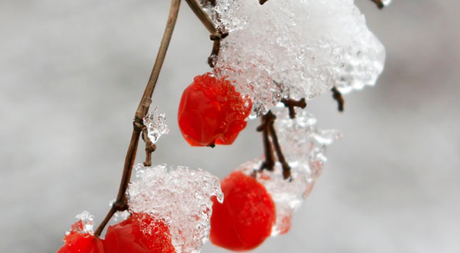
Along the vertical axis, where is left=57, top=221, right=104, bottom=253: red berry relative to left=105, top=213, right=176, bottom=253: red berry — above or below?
above

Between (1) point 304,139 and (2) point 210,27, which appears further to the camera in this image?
(1) point 304,139

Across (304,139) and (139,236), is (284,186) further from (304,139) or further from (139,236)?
(139,236)

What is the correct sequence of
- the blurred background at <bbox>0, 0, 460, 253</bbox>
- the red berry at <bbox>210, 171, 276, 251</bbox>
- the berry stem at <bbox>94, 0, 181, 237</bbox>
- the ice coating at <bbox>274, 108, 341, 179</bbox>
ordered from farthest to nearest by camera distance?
the blurred background at <bbox>0, 0, 460, 253</bbox>, the ice coating at <bbox>274, 108, 341, 179</bbox>, the red berry at <bbox>210, 171, 276, 251</bbox>, the berry stem at <bbox>94, 0, 181, 237</bbox>

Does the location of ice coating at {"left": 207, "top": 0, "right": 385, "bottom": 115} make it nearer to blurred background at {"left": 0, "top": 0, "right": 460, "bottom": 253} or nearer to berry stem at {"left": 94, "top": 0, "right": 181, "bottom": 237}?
berry stem at {"left": 94, "top": 0, "right": 181, "bottom": 237}

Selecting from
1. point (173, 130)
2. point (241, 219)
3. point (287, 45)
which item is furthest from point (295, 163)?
point (173, 130)

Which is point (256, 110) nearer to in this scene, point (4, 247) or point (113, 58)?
point (4, 247)

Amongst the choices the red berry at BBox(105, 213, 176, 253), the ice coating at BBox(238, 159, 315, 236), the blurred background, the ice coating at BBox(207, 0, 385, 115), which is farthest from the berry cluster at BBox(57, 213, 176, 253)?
the blurred background

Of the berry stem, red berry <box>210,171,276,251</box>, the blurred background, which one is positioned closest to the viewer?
the berry stem
